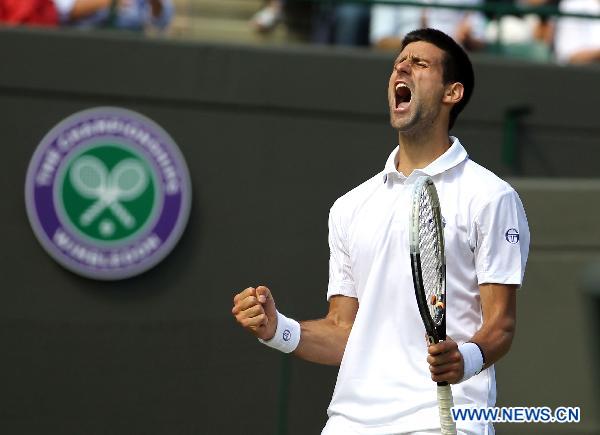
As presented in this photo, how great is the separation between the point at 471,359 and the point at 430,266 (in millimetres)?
319

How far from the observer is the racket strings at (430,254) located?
3.73 metres

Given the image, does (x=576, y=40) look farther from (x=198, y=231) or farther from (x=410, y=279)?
(x=410, y=279)

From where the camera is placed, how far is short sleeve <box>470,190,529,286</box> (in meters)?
3.92

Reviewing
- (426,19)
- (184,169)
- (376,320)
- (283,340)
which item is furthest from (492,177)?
(426,19)

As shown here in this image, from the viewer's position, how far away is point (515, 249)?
3.93 metres

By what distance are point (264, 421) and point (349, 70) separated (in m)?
2.46

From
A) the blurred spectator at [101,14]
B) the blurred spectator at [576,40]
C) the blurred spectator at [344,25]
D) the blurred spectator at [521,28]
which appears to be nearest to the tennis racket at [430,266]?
the blurred spectator at [101,14]

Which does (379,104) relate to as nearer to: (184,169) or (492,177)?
(184,169)

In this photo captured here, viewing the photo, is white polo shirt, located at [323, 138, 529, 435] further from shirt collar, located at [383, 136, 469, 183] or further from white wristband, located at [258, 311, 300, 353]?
white wristband, located at [258, 311, 300, 353]

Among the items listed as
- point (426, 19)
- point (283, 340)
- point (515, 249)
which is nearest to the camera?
point (515, 249)

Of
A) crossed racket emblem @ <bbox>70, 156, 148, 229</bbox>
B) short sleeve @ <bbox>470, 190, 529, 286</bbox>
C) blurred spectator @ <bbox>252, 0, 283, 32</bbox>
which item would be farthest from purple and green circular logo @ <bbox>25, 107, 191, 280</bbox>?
short sleeve @ <bbox>470, 190, 529, 286</bbox>

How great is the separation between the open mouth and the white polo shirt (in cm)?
22

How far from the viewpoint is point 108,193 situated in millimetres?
8297

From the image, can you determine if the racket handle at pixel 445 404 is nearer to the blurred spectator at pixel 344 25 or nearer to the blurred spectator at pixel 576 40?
the blurred spectator at pixel 344 25
